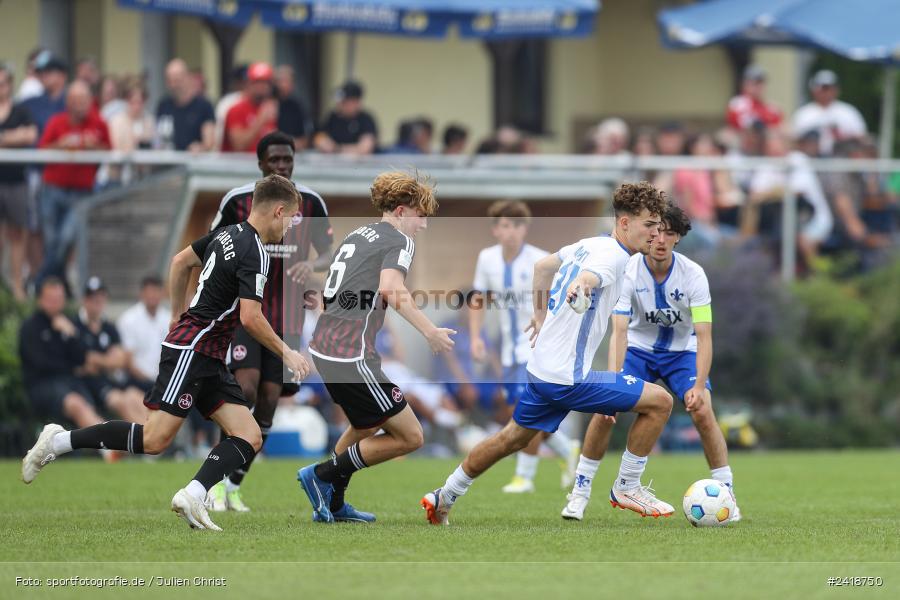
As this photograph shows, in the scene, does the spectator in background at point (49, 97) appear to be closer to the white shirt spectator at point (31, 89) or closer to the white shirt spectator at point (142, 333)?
the white shirt spectator at point (31, 89)

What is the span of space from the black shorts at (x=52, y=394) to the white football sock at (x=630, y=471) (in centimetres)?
815

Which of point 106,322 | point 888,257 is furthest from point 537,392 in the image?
point 888,257

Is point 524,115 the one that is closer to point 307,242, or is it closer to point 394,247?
point 307,242

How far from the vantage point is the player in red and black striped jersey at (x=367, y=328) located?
8.85m

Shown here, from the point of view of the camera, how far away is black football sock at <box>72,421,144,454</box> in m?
8.80

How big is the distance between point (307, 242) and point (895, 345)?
10.7 meters

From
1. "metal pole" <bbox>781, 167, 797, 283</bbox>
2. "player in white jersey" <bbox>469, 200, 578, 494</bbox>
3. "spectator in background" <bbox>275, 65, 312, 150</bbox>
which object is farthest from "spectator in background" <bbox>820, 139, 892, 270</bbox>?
"player in white jersey" <bbox>469, 200, 578, 494</bbox>

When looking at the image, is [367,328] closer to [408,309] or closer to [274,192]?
[408,309]

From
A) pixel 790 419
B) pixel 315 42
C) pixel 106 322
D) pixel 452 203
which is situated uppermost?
pixel 315 42

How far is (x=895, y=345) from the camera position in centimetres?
1891

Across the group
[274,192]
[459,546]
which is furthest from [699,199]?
[459,546]

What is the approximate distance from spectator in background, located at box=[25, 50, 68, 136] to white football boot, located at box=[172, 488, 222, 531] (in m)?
9.44

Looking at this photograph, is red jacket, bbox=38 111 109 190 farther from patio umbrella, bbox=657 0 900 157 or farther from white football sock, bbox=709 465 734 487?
white football sock, bbox=709 465 734 487

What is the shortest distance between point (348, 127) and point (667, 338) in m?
8.51
